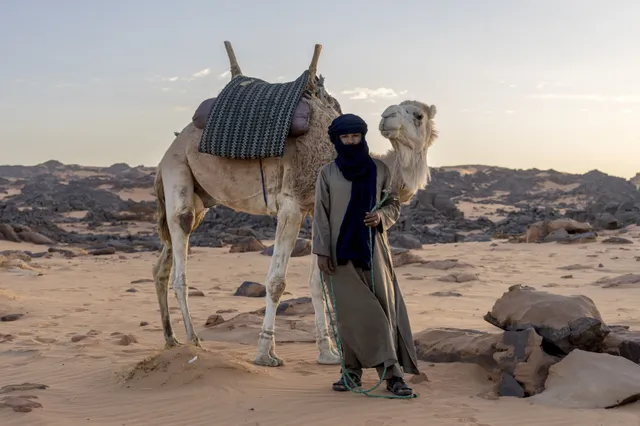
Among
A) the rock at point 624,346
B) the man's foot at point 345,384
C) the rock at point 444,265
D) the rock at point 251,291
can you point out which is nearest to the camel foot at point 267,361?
the man's foot at point 345,384

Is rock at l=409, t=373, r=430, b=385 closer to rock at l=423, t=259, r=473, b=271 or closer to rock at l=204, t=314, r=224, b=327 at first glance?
rock at l=204, t=314, r=224, b=327

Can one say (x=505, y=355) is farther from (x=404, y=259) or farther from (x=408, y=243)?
(x=408, y=243)

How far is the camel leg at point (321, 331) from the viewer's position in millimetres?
6426

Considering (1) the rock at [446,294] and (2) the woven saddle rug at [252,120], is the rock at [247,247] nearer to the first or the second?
(1) the rock at [446,294]

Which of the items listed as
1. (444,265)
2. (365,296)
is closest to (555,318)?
(365,296)

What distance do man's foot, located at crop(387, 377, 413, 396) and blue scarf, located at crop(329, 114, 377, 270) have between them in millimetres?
832

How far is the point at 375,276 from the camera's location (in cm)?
501

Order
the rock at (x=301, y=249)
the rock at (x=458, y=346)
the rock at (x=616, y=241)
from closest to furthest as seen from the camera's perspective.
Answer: the rock at (x=458, y=346)
the rock at (x=301, y=249)
the rock at (x=616, y=241)

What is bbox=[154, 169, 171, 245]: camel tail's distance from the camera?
7562 millimetres

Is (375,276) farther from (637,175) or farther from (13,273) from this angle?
(637,175)

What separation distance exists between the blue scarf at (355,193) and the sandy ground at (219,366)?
3.37ft

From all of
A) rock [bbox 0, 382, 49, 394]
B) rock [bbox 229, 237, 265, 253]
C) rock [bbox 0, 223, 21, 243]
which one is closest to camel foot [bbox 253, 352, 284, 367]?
rock [bbox 0, 382, 49, 394]

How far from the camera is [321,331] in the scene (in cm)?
648

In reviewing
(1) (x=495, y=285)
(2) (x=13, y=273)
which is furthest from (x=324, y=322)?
(2) (x=13, y=273)
